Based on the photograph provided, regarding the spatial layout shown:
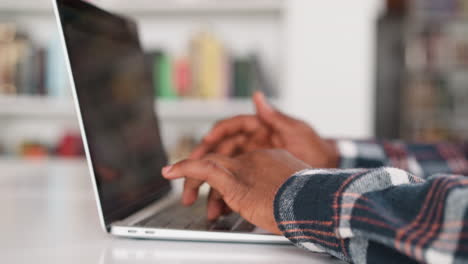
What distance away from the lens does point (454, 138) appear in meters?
3.03

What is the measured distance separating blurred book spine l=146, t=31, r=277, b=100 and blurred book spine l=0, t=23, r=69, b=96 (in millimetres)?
422

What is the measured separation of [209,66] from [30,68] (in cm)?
81

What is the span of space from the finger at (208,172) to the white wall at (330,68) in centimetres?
175

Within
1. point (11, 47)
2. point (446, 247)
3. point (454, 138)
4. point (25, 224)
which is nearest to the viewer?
point (446, 247)

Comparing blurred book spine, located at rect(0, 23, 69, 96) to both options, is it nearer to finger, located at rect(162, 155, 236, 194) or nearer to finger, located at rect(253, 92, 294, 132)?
finger, located at rect(253, 92, 294, 132)

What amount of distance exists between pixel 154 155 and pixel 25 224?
252 mm

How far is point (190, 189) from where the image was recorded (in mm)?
576

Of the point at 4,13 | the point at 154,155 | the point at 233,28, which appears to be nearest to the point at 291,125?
the point at 154,155

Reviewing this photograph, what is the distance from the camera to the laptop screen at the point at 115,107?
0.57 meters

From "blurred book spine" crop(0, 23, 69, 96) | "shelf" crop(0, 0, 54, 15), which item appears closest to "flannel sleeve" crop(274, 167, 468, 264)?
"blurred book spine" crop(0, 23, 69, 96)

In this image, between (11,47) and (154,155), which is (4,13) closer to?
(11,47)

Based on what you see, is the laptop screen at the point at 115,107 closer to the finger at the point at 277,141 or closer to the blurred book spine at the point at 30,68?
the finger at the point at 277,141

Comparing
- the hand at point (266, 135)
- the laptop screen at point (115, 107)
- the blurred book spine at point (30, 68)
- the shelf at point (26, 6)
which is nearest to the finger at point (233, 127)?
the hand at point (266, 135)

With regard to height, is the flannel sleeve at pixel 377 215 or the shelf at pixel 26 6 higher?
the shelf at pixel 26 6
